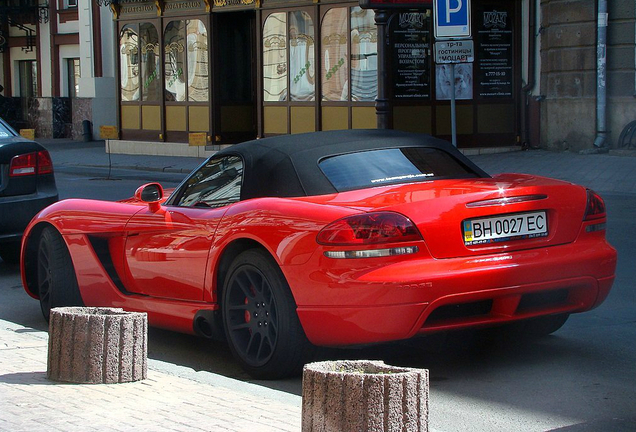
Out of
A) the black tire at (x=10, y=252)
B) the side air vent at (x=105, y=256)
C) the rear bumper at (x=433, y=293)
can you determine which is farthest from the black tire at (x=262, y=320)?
the black tire at (x=10, y=252)

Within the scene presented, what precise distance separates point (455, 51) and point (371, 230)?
792 centimetres

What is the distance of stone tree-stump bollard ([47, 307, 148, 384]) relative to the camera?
17.7 ft

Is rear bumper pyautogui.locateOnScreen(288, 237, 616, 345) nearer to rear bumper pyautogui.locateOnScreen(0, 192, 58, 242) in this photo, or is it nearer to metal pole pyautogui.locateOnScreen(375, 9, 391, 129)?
rear bumper pyautogui.locateOnScreen(0, 192, 58, 242)

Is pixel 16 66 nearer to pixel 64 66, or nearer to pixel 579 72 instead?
pixel 64 66

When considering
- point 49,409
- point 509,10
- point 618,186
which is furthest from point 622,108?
point 49,409

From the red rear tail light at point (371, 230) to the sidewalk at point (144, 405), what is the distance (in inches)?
32.0

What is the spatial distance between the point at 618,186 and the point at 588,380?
11.0 m

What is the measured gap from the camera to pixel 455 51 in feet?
42.7

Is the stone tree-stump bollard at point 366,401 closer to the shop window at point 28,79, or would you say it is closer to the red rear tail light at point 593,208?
the red rear tail light at point 593,208

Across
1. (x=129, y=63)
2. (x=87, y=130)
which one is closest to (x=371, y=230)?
(x=129, y=63)

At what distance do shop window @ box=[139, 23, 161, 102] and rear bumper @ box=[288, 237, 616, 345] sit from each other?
2356 centimetres

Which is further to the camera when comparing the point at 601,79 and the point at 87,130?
the point at 87,130

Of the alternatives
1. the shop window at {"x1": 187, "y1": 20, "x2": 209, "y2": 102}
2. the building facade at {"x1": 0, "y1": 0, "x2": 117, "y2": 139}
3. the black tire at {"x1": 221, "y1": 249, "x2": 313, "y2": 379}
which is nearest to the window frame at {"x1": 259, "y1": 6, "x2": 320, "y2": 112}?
the shop window at {"x1": 187, "y1": 20, "x2": 209, "y2": 102}

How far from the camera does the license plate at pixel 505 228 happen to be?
223 inches
